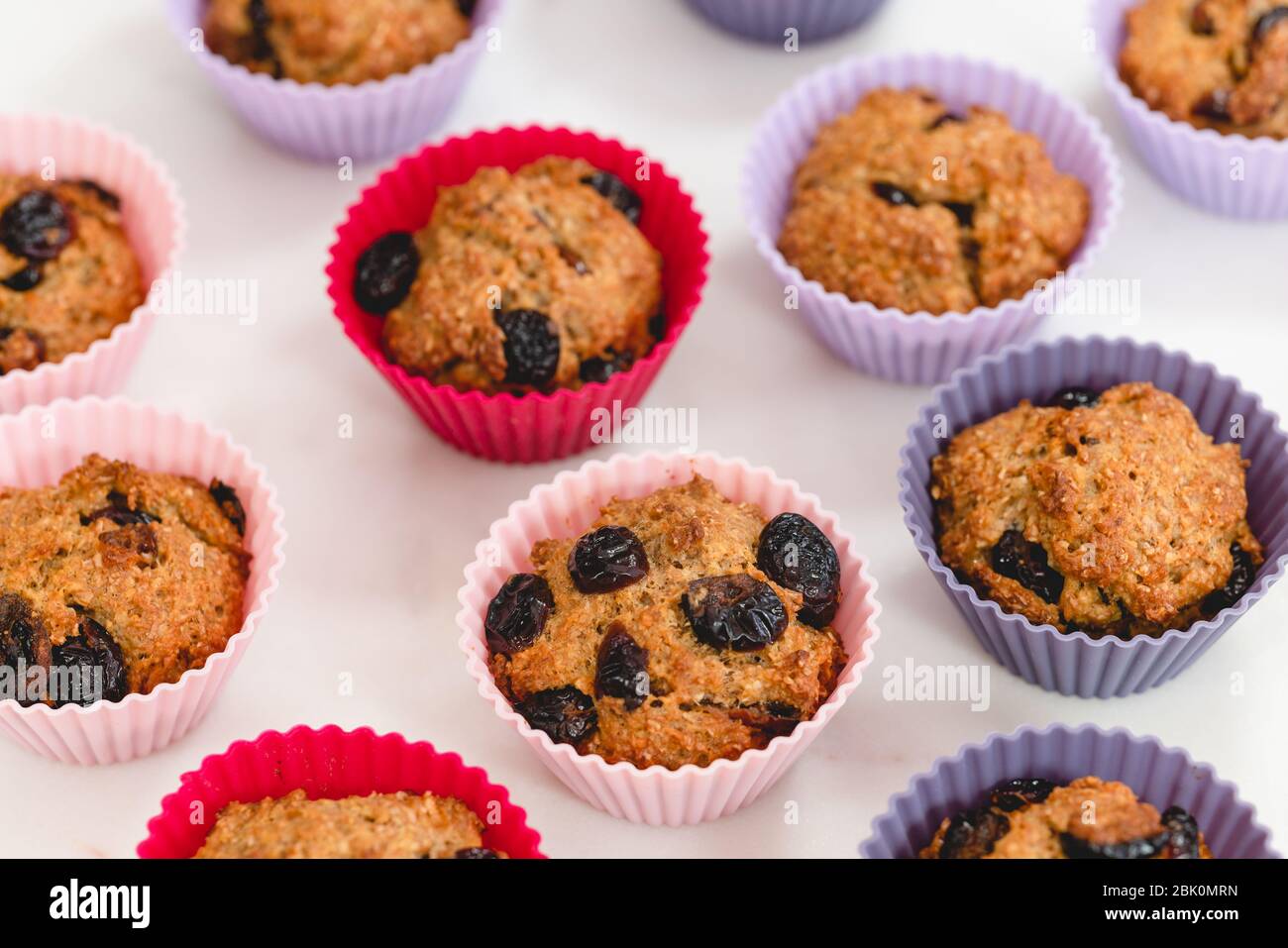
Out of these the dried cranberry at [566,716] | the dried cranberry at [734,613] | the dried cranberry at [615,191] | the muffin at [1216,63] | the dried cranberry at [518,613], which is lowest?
the dried cranberry at [566,716]

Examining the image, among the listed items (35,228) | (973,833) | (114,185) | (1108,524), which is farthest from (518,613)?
(114,185)

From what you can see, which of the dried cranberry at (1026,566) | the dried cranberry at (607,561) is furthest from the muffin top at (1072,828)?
the dried cranberry at (607,561)

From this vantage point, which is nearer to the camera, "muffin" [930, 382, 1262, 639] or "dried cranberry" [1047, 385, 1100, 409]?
"muffin" [930, 382, 1262, 639]

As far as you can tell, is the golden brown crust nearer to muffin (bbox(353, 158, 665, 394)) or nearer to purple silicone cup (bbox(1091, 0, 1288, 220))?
muffin (bbox(353, 158, 665, 394))

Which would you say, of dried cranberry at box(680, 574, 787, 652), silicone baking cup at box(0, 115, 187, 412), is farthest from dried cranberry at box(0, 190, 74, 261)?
dried cranberry at box(680, 574, 787, 652)

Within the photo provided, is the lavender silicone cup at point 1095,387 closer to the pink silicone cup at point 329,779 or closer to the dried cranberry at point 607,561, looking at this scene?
the dried cranberry at point 607,561

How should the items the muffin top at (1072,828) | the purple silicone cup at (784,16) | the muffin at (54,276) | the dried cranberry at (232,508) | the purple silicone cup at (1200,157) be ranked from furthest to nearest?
the purple silicone cup at (784,16), the purple silicone cup at (1200,157), the muffin at (54,276), the dried cranberry at (232,508), the muffin top at (1072,828)
